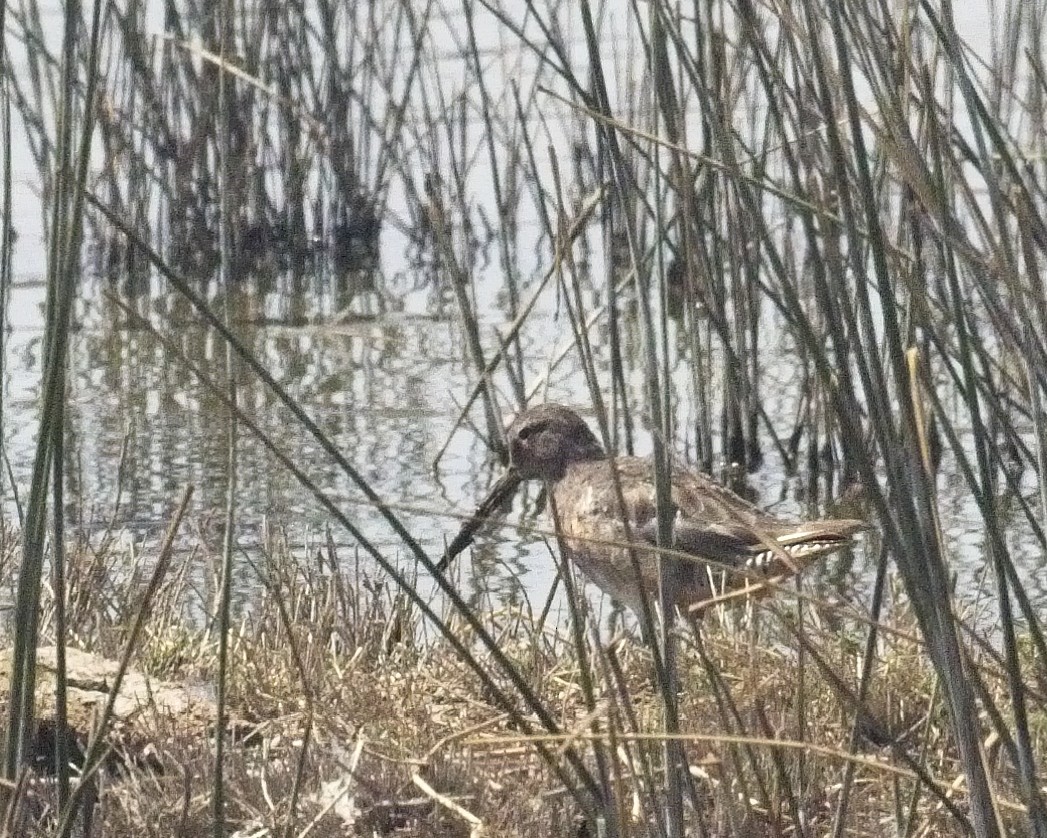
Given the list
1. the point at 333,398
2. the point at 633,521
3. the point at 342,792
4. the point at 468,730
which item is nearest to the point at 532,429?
the point at 633,521

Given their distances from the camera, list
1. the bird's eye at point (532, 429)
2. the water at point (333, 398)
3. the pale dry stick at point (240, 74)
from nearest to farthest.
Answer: the pale dry stick at point (240, 74), the bird's eye at point (532, 429), the water at point (333, 398)

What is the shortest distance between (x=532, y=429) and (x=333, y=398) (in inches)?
75.1

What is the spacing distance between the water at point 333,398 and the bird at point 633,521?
0.60ft

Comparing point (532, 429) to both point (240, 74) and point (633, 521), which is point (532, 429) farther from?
point (240, 74)

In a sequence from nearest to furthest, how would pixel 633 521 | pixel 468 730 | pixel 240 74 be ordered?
pixel 468 730, pixel 240 74, pixel 633 521

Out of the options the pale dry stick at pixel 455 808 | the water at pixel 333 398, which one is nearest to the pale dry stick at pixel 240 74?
the water at pixel 333 398

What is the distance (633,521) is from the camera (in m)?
5.34

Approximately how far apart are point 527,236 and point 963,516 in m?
4.64

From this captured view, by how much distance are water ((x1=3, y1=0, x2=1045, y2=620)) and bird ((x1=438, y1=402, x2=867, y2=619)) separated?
18 centimetres

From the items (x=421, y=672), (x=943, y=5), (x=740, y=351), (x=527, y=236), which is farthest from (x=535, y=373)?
(x=943, y=5)

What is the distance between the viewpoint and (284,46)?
8.66 metres

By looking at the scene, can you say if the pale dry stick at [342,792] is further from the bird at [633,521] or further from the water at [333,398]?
the water at [333,398]

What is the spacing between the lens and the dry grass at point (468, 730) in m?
2.87

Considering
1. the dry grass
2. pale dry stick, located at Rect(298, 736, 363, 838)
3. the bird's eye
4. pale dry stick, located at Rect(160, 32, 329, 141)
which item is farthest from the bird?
pale dry stick, located at Rect(298, 736, 363, 838)
